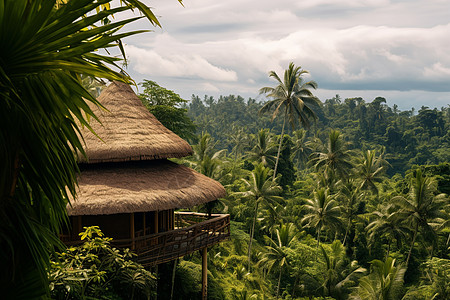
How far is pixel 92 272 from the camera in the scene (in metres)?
7.65

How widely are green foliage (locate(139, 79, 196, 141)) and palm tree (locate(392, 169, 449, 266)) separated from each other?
15243mm

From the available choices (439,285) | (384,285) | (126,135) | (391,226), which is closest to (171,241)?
(126,135)

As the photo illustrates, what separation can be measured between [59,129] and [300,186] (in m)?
45.7

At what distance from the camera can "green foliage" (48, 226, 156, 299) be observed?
5.67 m

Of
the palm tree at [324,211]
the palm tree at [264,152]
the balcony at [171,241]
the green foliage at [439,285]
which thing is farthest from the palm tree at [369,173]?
the balcony at [171,241]

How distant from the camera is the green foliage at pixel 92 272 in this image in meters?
5.67

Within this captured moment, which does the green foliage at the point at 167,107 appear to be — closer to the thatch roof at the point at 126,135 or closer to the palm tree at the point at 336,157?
the thatch roof at the point at 126,135

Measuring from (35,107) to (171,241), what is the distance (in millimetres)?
11636

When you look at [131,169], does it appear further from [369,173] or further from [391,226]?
[369,173]

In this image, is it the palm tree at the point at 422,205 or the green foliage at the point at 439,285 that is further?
the palm tree at the point at 422,205

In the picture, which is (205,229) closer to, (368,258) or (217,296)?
(217,296)

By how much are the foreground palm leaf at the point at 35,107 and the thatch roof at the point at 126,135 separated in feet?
32.7

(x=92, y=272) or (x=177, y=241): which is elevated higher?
(x=92, y=272)

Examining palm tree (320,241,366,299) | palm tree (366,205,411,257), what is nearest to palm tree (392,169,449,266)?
palm tree (366,205,411,257)
